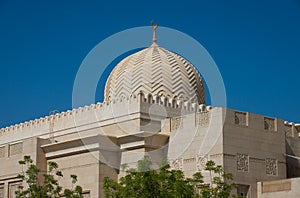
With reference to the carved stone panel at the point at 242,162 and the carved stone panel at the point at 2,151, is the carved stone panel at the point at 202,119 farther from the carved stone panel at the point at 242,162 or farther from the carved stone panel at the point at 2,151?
the carved stone panel at the point at 2,151

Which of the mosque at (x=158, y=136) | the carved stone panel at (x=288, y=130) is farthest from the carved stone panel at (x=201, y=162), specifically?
the carved stone panel at (x=288, y=130)

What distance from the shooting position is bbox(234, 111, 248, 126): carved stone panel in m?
17.9

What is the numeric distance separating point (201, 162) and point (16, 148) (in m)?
6.10

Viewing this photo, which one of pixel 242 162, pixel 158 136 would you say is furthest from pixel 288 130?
pixel 158 136

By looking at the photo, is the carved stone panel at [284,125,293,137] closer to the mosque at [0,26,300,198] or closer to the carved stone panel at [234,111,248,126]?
the mosque at [0,26,300,198]

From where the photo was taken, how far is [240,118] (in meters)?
18.0

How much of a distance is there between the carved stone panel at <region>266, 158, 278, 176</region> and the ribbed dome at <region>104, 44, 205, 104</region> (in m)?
4.40

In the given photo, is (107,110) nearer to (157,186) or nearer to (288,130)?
(288,130)

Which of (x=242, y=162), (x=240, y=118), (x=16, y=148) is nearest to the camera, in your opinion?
(x=242, y=162)

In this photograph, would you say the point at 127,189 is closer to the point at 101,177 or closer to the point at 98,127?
the point at 101,177

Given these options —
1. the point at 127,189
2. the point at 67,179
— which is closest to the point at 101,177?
the point at 67,179

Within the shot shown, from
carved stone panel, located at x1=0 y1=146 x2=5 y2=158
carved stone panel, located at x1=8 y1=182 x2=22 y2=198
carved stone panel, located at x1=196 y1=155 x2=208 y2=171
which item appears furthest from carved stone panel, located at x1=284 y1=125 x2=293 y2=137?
carved stone panel, located at x1=0 y1=146 x2=5 y2=158

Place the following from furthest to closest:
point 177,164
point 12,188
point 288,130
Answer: point 12,188 → point 288,130 → point 177,164

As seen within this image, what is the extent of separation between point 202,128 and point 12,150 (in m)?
6.26
